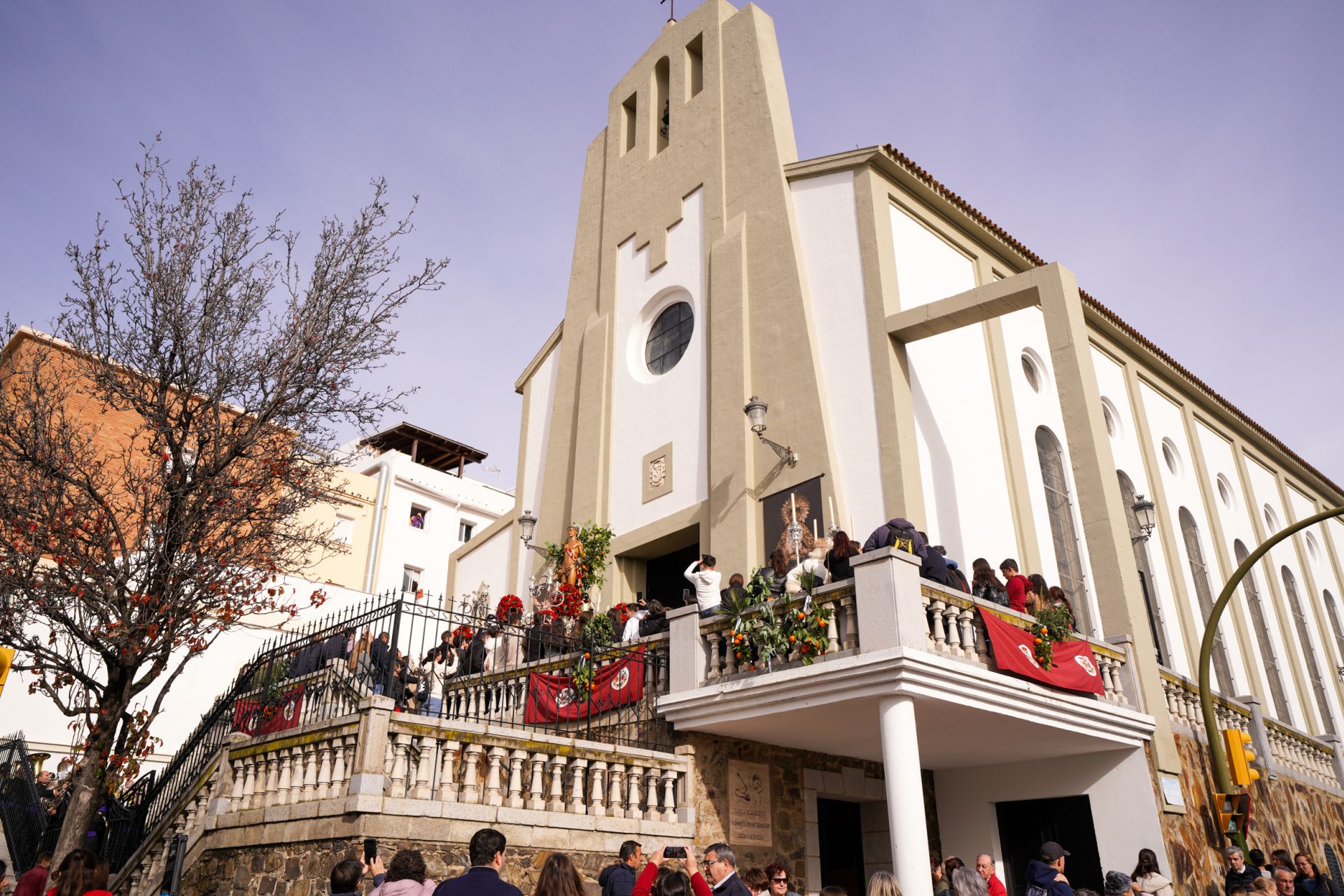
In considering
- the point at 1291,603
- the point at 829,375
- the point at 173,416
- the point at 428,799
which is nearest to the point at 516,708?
the point at 428,799

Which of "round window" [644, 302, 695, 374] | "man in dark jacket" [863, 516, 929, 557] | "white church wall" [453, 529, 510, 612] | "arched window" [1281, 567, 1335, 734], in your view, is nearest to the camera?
"man in dark jacket" [863, 516, 929, 557]

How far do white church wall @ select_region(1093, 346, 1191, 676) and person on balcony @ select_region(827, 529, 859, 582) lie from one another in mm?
12098

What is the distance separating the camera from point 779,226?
1802 cm

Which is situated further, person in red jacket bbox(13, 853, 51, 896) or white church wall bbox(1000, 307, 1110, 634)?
white church wall bbox(1000, 307, 1110, 634)

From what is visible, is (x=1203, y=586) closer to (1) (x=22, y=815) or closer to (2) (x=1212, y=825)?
(2) (x=1212, y=825)

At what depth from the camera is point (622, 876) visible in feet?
24.2

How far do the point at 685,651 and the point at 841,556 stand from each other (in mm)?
2181

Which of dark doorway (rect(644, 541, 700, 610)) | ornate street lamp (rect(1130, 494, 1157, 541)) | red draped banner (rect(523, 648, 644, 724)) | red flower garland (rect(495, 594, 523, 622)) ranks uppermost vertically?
ornate street lamp (rect(1130, 494, 1157, 541))

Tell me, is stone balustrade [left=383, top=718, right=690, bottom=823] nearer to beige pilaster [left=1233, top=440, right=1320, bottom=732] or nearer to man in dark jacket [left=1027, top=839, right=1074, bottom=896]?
man in dark jacket [left=1027, top=839, right=1074, bottom=896]

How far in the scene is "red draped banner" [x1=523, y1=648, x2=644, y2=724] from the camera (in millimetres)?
11977

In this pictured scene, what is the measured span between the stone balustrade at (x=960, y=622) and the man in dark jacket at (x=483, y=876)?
19.8ft

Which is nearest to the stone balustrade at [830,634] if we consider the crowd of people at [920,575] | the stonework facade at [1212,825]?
the crowd of people at [920,575]

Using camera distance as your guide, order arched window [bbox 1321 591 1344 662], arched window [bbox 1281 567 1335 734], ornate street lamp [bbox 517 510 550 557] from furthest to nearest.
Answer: arched window [bbox 1321 591 1344 662] < arched window [bbox 1281 567 1335 734] < ornate street lamp [bbox 517 510 550 557]

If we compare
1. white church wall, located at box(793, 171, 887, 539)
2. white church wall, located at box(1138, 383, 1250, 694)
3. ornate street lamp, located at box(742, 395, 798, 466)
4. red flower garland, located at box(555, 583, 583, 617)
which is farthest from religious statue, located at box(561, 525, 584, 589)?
white church wall, located at box(1138, 383, 1250, 694)
